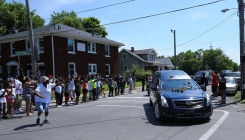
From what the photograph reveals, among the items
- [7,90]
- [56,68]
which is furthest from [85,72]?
[7,90]

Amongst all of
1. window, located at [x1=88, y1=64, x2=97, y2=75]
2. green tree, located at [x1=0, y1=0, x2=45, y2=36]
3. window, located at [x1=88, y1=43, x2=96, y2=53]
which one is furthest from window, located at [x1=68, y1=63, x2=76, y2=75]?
green tree, located at [x1=0, y1=0, x2=45, y2=36]

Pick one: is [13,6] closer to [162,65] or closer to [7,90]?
[162,65]

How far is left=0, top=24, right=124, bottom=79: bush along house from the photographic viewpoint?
26641mm

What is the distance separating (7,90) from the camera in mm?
11016

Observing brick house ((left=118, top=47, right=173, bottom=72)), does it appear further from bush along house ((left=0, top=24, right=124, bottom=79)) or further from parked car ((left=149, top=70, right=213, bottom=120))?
parked car ((left=149, top=70, right=213, bottom=120))

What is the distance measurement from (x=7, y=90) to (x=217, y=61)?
80587 millimetres

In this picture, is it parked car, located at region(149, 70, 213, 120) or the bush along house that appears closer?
parked car, located at region(149, 70, 213, 120)

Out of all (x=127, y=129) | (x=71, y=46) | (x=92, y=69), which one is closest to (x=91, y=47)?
(x=92, y=69)

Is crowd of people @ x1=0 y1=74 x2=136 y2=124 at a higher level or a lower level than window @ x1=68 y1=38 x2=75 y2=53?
lower

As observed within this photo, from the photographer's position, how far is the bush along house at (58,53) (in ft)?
87.4

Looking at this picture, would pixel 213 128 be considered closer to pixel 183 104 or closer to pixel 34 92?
pixel 183 104

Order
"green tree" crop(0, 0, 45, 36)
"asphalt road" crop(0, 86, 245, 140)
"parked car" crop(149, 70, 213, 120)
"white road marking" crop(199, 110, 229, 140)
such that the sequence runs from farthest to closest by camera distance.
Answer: "green tree" crop(0, 0, 45, 36) < "parked car" crop(149, 70, 213, 120) < "asphalt road" crop(0, 86, 245, 140) < "white road marking" crop(199, 110, 229, 140)

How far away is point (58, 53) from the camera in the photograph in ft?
89.1

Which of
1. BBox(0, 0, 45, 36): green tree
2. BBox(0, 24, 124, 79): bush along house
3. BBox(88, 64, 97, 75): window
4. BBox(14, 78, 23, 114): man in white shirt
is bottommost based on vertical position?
BBox(14, 78, 23, 114): man in white shirt
